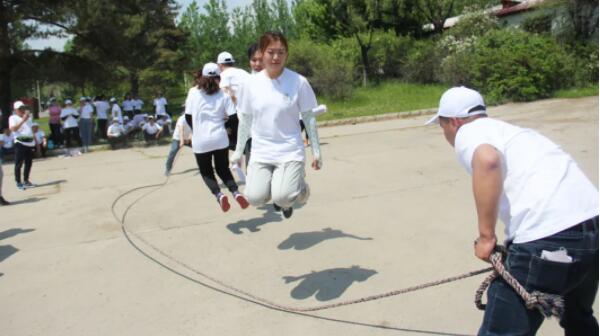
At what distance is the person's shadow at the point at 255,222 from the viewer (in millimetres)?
6449

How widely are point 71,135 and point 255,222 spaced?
1321cm

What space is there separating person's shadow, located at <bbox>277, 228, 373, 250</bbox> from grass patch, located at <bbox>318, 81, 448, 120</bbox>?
46.4ft

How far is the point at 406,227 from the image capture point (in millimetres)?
6090

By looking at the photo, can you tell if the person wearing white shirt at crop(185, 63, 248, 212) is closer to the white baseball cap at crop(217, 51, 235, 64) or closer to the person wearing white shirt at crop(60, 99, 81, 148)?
the white baseball cap at crop(217, 51, 235, 64)

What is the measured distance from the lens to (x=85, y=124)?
1688 cm

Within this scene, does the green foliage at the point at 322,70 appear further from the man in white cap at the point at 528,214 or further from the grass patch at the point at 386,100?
the man in white cap at the point at 528,214

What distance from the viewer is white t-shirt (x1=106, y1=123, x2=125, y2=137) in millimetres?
17123

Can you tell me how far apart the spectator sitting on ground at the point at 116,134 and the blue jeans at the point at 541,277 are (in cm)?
1613

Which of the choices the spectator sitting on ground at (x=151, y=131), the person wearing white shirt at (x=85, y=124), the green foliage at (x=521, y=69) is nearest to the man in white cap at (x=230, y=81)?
the spectator sitting on ground at (x=151, y=131)

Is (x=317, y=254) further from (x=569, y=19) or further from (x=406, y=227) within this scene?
(x=569, y=19)

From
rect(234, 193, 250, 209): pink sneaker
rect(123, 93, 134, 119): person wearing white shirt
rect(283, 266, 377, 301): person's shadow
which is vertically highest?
rect(123, 93, 134, 119): person wearing white shirt

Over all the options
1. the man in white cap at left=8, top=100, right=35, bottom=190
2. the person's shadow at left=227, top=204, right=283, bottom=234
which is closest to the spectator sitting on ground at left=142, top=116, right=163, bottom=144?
the man in white cap at left=8, top=100, right=35, bottom=190

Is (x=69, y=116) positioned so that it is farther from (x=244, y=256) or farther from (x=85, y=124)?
(x=244, y=256)

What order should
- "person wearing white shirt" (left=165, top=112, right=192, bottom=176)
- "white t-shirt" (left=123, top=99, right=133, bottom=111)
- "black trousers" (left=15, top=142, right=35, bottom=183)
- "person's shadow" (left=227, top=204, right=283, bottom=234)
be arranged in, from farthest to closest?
"white t-shirt" (left=123, top=99, right=133, bottom=111), "black trousers" (left=15, top=142, right=35, bottom=183), "person wearing white shirt" (left=165, top=112, right=192, bottom=176), "person's shadow" (left=227, top=204, right=283, bottom=234)
